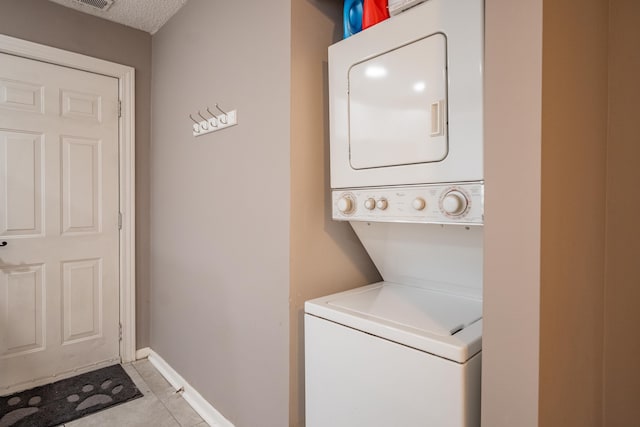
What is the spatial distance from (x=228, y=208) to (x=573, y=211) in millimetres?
1512

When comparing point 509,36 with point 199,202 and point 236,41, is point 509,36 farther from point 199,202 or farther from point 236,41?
point 199,202

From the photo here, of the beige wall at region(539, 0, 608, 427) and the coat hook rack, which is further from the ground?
the coat hook rack

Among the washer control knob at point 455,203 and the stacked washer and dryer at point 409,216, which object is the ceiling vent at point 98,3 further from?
the washer control knob at point 455,203

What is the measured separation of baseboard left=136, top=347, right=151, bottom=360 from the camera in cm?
276

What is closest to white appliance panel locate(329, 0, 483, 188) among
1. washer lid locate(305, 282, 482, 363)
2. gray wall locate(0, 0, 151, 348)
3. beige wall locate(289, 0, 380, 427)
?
beige wall locate(289, 0, 380, 427)

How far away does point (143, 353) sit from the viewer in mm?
2785

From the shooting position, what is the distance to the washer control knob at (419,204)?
114cm

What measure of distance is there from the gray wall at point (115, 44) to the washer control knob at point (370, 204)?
2.19 metres

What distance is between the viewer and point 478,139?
3.24 ft

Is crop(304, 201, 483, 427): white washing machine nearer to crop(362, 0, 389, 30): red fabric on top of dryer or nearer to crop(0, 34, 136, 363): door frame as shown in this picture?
crop(362, 0, 389, 30): red fabric on top of dryer

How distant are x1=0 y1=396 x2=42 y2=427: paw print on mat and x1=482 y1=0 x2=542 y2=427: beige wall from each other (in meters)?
2.57

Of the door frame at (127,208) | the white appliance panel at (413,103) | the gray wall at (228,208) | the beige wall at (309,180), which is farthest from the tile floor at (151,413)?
the white appliance panel at (413,103)

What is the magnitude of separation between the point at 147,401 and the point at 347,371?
1.70 meters

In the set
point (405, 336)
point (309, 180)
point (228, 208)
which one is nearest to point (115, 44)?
point (228, 208)
